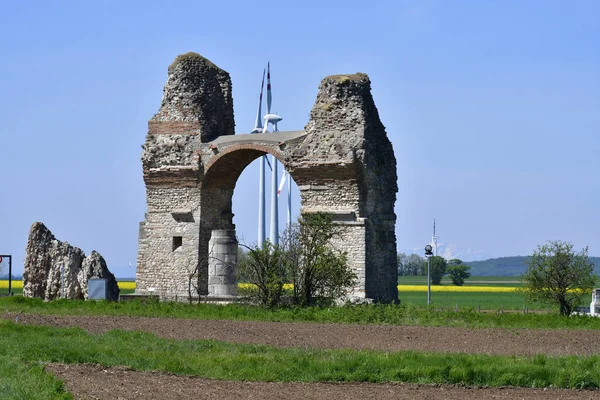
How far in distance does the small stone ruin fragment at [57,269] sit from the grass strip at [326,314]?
3.19 meters

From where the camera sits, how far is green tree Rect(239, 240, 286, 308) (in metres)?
26.7

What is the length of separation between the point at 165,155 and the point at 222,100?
275cm

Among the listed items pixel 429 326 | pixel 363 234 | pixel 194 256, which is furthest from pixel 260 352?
pixel 194 256

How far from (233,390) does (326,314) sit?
11.0m

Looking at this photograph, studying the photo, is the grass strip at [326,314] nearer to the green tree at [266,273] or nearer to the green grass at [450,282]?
the green tree at [266,273]

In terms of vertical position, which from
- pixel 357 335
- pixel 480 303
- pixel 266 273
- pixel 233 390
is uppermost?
pixel 266 273

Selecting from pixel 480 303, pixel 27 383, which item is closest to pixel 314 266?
pixel 27 383

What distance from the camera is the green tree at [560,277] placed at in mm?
28047

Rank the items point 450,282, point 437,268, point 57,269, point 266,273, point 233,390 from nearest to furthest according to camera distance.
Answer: point 233,390 < point 266,273 < point 57,269 < point 437,268 < point 450,282

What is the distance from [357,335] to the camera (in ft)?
65.9

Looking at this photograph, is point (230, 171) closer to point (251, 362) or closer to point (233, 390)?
point (251, 362)

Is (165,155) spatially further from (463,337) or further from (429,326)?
(463,337)

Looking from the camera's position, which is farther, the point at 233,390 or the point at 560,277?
the point at 560,277

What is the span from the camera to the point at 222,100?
3497 centimetres
